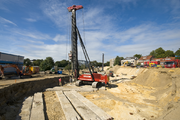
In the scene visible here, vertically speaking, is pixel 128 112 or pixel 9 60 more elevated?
pixel 9 60

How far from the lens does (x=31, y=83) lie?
10789 mm

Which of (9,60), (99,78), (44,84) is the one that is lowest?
(44,84)

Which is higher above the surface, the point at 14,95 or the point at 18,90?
the point at 18,90

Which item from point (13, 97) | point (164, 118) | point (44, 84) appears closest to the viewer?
point (164, 118)

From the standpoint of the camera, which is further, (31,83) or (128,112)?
(31,83)

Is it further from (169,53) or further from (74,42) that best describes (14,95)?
(169,53)

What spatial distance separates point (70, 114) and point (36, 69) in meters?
30.0

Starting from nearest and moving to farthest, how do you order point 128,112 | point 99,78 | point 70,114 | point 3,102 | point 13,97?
1. point 70,114
2. point 128,112
3. point 3,102
4. point 13,97
5. point 99,78

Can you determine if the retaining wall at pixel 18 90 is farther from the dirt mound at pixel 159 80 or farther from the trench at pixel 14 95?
the dirt mound at pixel 159 80

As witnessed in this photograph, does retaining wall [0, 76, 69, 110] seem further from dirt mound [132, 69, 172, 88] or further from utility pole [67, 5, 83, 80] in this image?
dirt mound [132, 69, 172, 88]

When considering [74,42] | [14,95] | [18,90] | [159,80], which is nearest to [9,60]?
[18,90]

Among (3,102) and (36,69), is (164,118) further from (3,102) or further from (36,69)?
(36,69)

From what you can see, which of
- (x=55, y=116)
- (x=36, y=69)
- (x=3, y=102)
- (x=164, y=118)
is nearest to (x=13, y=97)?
(x=3, y=102)

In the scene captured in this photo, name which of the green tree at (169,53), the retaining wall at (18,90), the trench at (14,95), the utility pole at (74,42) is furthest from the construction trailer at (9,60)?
the green tree at (169,53)
